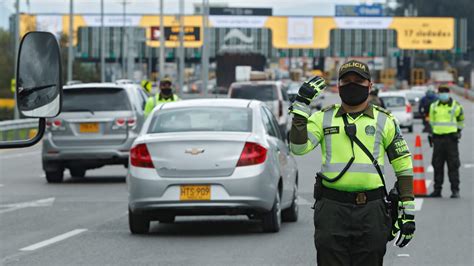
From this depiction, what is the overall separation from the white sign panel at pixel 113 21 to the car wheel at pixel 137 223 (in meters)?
101

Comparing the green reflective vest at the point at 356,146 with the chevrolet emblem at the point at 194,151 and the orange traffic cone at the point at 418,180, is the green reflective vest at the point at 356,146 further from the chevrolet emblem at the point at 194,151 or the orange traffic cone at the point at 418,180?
the orange traffic cone at the point at 418,180

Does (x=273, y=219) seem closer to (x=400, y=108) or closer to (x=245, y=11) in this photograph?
(x=400, y=108)

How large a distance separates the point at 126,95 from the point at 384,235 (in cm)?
1646

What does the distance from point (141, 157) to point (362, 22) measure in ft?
343

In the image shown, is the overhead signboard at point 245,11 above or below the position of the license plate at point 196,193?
above

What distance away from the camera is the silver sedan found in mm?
14453

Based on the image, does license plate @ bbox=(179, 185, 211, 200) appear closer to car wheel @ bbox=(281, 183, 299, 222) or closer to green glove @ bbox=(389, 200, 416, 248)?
car wheel @ bbox=(281, 183, 299, 222)

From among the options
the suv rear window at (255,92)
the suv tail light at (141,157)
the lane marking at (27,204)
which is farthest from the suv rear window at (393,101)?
the suv tail light at (141,157)

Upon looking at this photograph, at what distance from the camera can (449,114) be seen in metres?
21.0

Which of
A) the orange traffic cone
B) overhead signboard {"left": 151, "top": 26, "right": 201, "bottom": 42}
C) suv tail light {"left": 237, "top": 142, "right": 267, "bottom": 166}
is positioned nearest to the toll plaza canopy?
overhead signboard {"left": 151, "top": 26, "right": 201, "bottom": 42}

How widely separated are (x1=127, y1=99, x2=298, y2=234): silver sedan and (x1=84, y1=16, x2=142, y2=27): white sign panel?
10131cm

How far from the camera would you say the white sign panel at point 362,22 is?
117438 mm

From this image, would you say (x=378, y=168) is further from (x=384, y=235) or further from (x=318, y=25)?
(x=318, y=25)

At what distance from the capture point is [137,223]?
14930 mm
